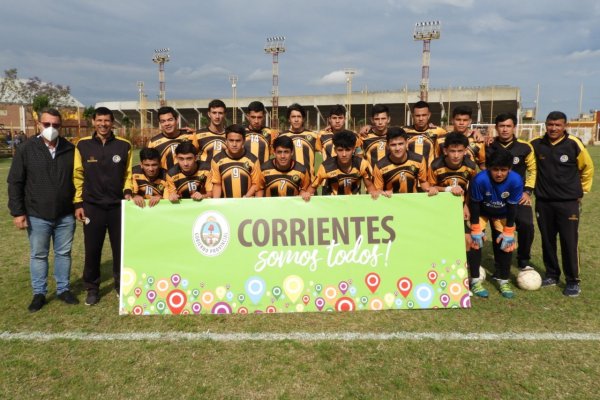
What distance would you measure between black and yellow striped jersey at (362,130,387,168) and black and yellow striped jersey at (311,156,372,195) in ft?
2.46

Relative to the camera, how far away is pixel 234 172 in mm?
5027

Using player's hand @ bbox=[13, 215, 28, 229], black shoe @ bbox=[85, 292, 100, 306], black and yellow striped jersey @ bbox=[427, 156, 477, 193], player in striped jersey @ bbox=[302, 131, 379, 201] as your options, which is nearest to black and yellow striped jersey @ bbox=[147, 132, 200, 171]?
player's hand @ bbox=[13, 215, 28, 229]

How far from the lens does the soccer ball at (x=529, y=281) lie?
5172mm

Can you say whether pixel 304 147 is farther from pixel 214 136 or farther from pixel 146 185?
pixel 146 185

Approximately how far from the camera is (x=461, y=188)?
4758 millimetres

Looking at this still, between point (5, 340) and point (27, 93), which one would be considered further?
point (27, 93)

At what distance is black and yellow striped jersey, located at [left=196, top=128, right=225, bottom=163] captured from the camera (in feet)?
18.5

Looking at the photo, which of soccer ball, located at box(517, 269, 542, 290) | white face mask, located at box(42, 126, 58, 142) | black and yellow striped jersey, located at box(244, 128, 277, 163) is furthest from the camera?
black and yellow striped jersey, located at box(244, 128, 277, 163)

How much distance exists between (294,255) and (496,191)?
2611mm

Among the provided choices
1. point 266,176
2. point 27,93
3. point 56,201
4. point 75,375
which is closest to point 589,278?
point 266,176

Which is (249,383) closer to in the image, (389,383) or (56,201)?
(389,383)

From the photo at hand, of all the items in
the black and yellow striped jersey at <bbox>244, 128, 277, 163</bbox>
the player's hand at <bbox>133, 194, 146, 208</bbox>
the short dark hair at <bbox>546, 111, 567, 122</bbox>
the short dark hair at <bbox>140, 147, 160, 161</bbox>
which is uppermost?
the short dark hair at <bbox>546, 111, 567, 122</bbox>

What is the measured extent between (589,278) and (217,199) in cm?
530

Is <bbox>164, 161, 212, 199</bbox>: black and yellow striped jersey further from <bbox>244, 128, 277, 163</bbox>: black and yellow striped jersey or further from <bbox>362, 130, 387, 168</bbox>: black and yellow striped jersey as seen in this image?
<bbox>362, 130, 387, 168</bbox>: black and yellow striped jersey
